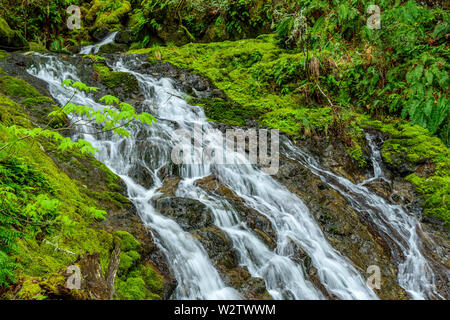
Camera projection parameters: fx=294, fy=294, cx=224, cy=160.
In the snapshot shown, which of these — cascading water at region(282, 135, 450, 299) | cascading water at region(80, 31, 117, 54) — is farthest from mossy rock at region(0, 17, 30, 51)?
cascading water at region(282, 135, 450, 299)

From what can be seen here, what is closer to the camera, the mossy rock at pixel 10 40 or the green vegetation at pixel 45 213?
the green vegetation at pixel 45 213

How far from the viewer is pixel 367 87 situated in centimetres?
1018

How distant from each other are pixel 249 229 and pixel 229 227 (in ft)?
1.22

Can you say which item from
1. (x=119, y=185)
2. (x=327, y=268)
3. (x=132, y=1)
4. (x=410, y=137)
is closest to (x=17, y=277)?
(x=119, y=185)

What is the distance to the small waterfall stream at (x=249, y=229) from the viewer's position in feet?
14.5

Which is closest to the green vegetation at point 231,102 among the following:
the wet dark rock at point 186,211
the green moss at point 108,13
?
the wet dark rock at point 186,211

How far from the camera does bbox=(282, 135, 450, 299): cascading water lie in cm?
510

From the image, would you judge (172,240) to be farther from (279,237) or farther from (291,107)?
(291,107)

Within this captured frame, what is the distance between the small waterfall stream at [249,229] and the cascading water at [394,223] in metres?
0.02

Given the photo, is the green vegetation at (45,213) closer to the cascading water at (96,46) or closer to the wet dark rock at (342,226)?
the wet dark rock at (342,226)

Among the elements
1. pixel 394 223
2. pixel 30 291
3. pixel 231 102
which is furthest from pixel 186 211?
pixel 231 102

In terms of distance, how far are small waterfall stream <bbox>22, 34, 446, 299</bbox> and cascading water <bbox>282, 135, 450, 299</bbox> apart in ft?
0.07
